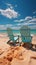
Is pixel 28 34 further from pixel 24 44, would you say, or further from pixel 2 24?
pixel 2 24

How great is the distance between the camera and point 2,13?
10.2ft

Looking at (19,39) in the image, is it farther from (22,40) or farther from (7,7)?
(7,7)

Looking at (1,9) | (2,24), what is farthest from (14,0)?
(2,24)

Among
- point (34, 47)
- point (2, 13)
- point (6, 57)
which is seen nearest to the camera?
point (6, 57)

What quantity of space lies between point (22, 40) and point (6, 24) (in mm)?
1379

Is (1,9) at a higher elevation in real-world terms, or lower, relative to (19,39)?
higher

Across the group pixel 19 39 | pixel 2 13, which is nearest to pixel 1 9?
pixel 2 13

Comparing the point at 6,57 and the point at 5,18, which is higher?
the point at 5,18

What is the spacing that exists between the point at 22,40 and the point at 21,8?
0.80 metres

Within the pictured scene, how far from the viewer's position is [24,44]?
2.12 metres

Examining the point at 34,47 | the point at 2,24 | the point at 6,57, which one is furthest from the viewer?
the point at 2,24

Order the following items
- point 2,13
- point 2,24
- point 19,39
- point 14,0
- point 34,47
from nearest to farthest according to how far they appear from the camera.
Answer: point 34,47 < point 19,39 < point 14,0 < point 2,13 < point 2,24

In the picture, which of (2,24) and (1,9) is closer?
(1,9)

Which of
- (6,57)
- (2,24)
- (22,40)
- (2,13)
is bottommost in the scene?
(6,57)
